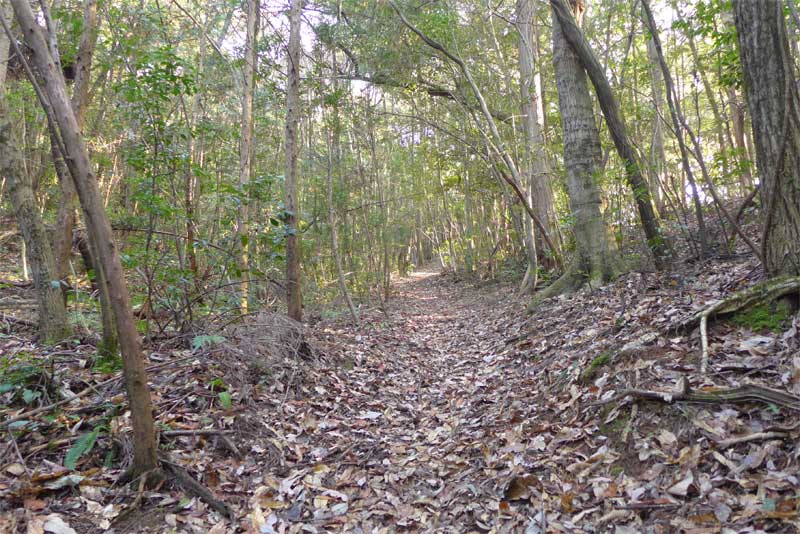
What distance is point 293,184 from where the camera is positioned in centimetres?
691

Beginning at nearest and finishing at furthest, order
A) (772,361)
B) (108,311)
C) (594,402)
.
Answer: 1. (772,361)
2. (594,402)
3. (108,311)

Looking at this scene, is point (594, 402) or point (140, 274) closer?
point (594, 402)

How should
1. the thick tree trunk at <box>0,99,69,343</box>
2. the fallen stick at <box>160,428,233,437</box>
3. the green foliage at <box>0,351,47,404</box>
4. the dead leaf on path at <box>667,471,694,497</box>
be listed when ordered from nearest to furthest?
the dead leaf on path at <box>667,471,694,497</box>, the fallen stick at <box>160,428,233,437</box>, the green foliage at <box>0,351,47,404</box>, the thick tree trunk at <box>0,99,69,343</box>

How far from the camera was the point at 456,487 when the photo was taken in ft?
11.1

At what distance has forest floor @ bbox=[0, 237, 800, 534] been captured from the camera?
2.65 m

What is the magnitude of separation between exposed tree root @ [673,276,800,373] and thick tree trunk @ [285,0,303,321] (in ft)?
15.0

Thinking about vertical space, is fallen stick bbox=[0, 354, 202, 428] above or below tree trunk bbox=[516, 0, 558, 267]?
below

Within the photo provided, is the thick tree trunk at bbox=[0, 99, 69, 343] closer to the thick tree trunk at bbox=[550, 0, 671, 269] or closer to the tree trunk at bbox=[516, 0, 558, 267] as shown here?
the thick tree trunk at bbox=[550, 0, 671, 269]

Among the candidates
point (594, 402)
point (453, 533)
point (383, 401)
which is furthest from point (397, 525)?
point (383, 401)

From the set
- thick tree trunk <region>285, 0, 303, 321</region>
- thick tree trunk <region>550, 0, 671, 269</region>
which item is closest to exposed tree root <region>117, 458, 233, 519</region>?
thick tree trunk <region>285, 0, 303, 321</region>

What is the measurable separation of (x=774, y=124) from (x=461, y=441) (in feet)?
11.5

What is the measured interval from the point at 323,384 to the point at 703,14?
6859 millimetres

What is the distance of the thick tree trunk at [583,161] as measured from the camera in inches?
297

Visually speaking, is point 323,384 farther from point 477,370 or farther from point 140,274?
point 140,274
